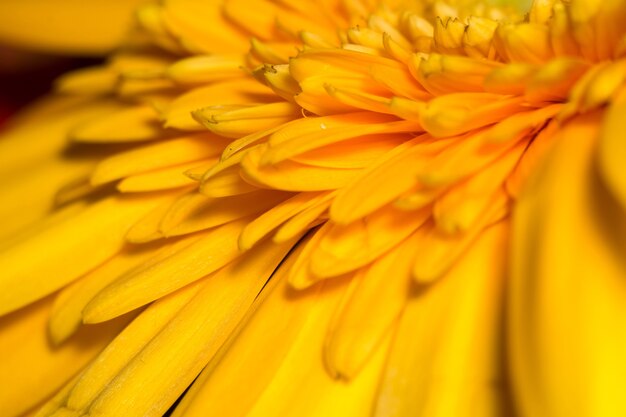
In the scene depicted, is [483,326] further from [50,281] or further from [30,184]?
[30,184]

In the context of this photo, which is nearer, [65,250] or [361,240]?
[361,240]

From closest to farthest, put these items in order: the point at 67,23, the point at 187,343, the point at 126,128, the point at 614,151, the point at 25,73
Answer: the point at 614,151, the point at 187,343, the point at 126,128, the point at 67,23, the point at 25,73

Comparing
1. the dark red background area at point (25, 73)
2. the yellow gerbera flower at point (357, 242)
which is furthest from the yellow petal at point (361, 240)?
the dark red background area at point (25, 73)

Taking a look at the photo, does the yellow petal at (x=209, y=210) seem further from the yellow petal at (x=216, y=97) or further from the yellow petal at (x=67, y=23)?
the yellow petal at (x=67, y=23)

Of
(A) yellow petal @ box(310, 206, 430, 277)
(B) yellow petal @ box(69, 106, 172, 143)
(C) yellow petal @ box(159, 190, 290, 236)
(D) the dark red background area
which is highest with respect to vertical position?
(D) the dark red background area

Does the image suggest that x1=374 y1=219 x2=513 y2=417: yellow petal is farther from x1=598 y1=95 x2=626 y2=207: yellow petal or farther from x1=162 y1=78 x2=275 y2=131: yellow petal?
x1=162 y1=78 x2=275 y2=131: yellow petal

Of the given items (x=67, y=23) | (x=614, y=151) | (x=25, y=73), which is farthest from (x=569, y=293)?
(x=25, y=73)

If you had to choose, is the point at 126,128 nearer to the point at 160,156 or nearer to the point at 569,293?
the point at 160,156

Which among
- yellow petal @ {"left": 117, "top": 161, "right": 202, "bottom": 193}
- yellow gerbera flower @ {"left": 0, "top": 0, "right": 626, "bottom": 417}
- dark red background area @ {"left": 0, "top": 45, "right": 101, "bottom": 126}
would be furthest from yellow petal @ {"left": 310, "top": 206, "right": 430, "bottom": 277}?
dark red background area @ {"left": 0, "top": 45, "right": 101, "bottom": 126}

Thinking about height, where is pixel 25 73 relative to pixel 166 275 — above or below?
above
